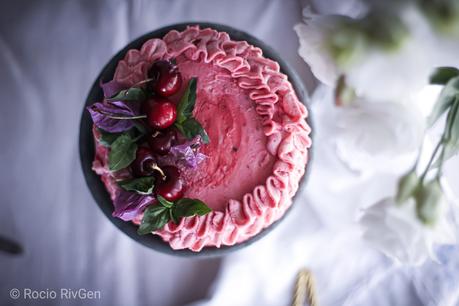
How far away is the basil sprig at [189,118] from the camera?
2.27ft

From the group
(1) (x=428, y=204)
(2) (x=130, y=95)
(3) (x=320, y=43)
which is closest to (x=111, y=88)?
(2) (x=130, y=95)

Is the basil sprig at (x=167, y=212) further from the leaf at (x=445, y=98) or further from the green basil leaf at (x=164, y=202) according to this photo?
the leaf at (x=445, y=98)

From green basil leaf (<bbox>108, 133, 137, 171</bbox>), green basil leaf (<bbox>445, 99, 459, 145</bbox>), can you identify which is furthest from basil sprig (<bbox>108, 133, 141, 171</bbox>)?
green basil leaf (<bbox>445, 99, 459, 145</bbox>)

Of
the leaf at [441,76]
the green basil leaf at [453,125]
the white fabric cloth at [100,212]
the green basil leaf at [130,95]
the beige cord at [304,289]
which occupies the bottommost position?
the beige cord at [304,289]

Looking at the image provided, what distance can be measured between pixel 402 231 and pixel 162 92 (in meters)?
0.40

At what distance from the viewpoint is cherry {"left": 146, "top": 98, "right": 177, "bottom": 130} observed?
2.22 feet

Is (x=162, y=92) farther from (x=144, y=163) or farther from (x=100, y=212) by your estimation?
(x=100, y=212)

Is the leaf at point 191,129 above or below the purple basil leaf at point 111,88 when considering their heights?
below

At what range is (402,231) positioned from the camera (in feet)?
1.45

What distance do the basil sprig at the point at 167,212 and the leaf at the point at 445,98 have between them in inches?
12.5

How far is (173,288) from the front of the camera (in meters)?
0.99

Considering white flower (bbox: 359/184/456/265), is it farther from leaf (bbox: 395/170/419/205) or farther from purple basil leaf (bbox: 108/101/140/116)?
purple basil leaf (bbox: 108/101/140/116)

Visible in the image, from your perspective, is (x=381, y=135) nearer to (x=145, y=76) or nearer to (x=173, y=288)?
(x=145, y=76)

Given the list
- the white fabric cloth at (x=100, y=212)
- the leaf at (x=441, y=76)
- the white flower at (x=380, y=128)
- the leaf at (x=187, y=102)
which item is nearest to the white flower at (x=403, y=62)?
the white flower at (x=380, y=128)
